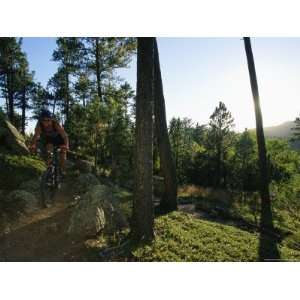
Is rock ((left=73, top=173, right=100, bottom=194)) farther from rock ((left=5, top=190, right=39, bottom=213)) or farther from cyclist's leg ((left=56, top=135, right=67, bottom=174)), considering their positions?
rock ((left=5, top=190, right=39, bottom=213))

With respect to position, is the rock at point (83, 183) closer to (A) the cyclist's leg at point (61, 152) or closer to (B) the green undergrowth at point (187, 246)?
(A) the cyclist's leg at point (61, 152)

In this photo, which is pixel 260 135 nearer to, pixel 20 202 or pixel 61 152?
pixel 61 152

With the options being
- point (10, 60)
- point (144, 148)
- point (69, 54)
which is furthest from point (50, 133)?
point (10, 60)

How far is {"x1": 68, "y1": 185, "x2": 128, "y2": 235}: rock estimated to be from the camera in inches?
264

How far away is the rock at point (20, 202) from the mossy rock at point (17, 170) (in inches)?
74.9

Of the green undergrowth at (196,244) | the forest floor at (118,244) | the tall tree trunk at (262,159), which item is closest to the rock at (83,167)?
the forest floor at (118,244)

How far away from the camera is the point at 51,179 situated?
848cm

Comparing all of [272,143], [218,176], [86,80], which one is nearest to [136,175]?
[86,80]

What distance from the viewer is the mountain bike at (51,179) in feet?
27.4

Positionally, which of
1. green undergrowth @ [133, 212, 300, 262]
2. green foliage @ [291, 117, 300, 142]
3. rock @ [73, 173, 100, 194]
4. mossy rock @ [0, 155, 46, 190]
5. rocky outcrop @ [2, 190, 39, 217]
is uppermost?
green foliage @ [291, 117, 300, 142]

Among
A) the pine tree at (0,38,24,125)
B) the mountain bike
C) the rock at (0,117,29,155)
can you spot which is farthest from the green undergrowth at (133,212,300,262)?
the pine tree at (0,38,24,125)

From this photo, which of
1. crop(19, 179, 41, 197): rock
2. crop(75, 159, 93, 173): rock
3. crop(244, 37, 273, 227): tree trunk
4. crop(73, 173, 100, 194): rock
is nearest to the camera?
crop(19, 179, 41, 197): rock

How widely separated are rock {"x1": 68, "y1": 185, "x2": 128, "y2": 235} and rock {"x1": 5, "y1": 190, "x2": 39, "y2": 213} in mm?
1645
